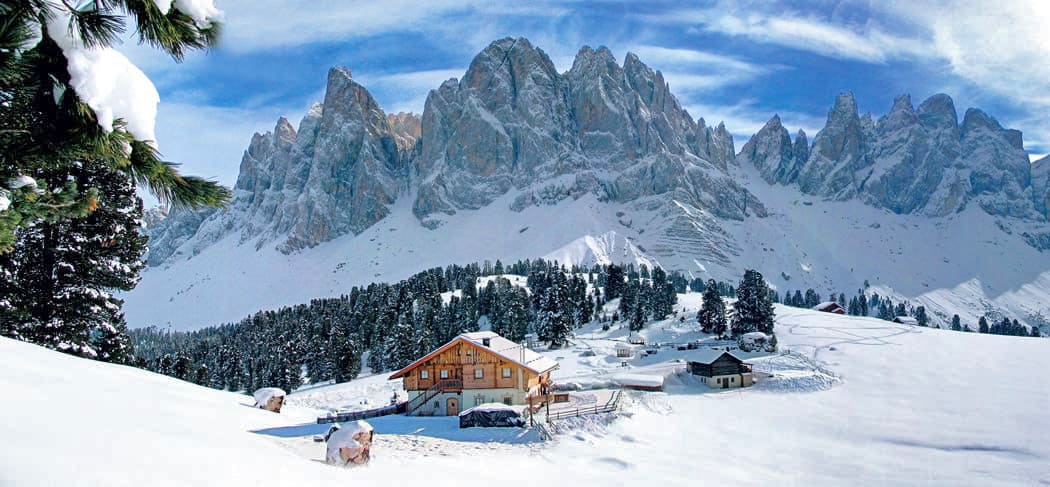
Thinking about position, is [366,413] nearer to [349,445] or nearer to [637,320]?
[349,445]

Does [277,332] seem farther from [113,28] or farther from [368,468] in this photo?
[113,28]

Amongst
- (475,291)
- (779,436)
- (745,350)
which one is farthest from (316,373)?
(779,436)

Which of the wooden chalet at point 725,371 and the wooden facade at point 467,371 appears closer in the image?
the wooden facade at point 467,371

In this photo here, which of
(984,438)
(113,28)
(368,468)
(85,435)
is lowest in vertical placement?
(984,438)

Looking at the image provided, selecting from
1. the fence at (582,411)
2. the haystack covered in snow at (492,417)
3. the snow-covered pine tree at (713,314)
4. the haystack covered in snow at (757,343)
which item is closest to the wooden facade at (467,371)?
the fence at (582,411)

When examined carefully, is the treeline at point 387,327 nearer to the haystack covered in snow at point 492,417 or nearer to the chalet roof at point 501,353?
the chalet roof at point 501,353

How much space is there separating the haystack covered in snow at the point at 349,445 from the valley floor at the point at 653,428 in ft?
1.78

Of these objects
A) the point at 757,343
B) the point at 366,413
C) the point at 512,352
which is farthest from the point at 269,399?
the point at 757,343

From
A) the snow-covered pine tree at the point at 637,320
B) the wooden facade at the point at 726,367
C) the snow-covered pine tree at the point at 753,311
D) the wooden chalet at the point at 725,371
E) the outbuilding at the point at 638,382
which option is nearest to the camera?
the outbuilding at the point at 638,382

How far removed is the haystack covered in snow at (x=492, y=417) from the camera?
32669 mm

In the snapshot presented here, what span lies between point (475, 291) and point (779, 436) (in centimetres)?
8887

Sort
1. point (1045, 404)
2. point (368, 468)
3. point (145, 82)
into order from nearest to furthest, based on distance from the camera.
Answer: point (145, 82), point (368, 468), point (1045, 404)

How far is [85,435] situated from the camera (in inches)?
267

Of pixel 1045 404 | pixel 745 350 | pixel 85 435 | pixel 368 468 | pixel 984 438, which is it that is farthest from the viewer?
pixel 745 350
